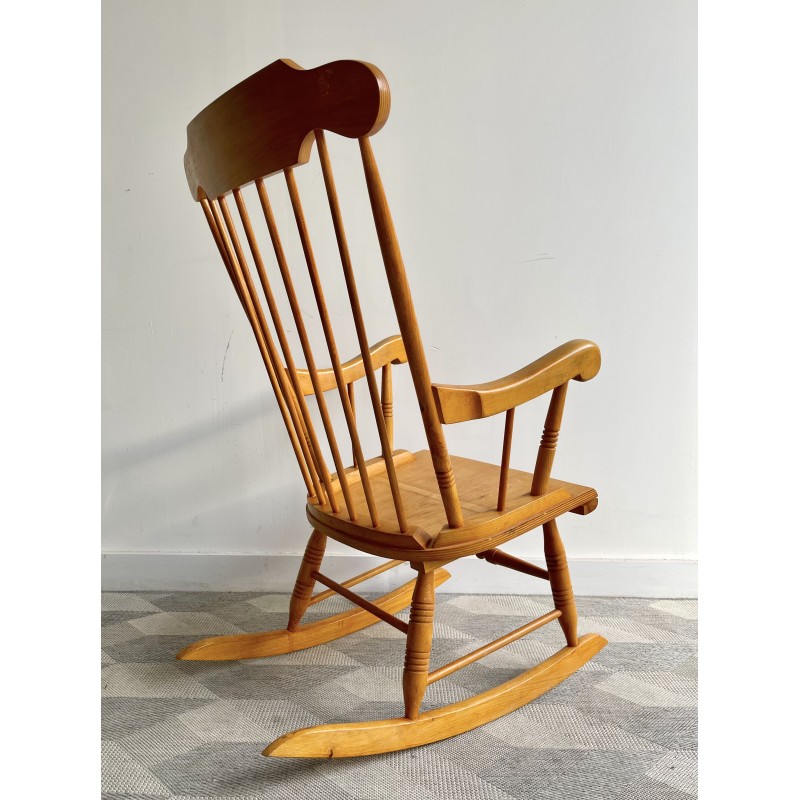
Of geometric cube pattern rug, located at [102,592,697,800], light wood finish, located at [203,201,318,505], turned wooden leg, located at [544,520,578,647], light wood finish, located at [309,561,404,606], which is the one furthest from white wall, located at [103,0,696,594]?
light wood finish, located at [203,201,318,505]

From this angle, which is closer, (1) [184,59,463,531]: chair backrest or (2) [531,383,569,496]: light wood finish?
(1) [184,59,463,531]: chair backrest

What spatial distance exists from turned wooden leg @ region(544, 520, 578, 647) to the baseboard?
1.42ft

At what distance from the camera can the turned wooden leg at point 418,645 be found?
1174 mm

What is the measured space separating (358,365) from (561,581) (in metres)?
0.59

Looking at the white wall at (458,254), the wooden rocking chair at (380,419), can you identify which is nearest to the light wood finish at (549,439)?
the wooden rocking chair at (380,419)

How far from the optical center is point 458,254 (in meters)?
1.79

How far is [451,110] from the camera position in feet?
5.74

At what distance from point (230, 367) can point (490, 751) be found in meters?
1.11

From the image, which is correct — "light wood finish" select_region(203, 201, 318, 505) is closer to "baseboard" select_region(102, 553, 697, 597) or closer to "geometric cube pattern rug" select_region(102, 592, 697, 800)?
"geometric cube pattern rug" select_region(102, 592, 697, 800)

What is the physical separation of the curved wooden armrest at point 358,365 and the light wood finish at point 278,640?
1.67 feet

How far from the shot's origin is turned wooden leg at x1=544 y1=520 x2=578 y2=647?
1399mm

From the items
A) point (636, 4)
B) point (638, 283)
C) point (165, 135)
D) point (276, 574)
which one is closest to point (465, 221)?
point (638, 283)

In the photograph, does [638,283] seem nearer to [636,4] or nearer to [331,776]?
[636,4]

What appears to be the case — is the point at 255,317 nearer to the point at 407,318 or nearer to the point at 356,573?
the point at 407,318
